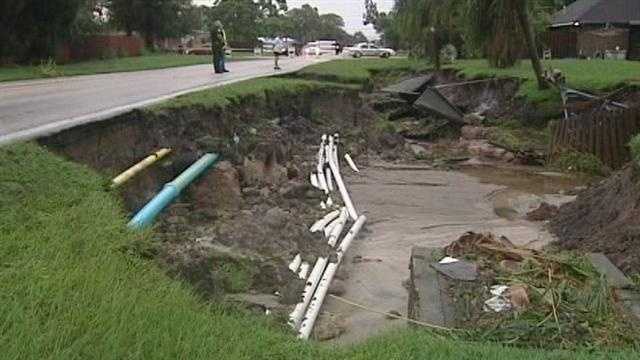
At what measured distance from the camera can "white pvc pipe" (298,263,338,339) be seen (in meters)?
7.28

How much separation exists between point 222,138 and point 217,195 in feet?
8.35

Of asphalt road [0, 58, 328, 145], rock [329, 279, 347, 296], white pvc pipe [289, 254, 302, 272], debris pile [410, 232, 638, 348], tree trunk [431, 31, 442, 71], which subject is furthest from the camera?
tree trunk [431, 31, 442, 71]

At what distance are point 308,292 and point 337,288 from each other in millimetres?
1159

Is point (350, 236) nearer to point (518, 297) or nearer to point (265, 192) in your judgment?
point (265, 192)

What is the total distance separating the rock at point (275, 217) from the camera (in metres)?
11.1

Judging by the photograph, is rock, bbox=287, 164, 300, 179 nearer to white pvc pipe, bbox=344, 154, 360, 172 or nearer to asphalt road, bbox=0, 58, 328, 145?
asphalt road, bbox=0, 58, 328, 145

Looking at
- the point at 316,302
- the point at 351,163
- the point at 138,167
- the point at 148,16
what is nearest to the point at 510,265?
the point at 316,302

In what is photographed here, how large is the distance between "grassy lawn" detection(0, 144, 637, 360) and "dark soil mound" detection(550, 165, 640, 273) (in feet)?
17.0

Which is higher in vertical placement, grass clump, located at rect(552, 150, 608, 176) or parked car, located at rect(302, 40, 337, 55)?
parked car, located at rect(302, 40, 337, 55)

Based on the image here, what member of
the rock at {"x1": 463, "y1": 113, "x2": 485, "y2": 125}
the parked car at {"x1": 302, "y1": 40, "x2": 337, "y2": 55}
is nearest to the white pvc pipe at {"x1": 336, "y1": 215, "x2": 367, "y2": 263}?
the rock at {"x1": 463, "y1": 113, "x2": 485, "y2": 125}

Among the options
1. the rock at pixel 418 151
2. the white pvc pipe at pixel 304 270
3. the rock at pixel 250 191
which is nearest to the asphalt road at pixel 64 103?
the rock at pixel 250 191

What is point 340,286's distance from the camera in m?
9.73

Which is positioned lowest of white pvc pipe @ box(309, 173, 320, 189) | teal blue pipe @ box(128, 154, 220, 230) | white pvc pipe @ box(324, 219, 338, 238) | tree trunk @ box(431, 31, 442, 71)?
white pvc pipe @ box(324, 219, 338, 238)

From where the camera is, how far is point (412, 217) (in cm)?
1467
